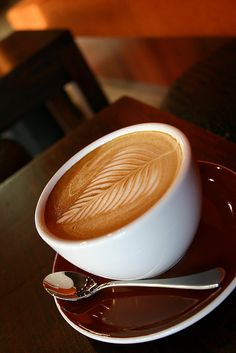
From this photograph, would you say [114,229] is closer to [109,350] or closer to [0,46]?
[109,350]

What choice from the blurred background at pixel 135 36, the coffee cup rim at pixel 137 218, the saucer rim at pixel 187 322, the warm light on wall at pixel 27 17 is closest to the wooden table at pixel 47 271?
the saucer rim at pixel 187 322

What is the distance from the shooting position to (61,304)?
0.51 meters

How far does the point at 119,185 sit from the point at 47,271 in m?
0.21

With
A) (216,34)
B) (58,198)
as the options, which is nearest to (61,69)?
(216,34)

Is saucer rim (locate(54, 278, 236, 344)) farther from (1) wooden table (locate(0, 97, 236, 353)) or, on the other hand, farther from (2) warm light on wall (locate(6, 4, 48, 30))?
(2) warm light on wall (locate(6, 4, 48, 30))

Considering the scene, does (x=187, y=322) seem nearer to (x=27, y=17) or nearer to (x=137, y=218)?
(x=137, y=218)

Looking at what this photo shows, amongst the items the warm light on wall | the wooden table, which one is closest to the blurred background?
the warm light on wall

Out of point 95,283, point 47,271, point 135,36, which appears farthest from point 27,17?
point 95,283

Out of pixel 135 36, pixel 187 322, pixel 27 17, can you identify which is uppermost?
pixel 187 322

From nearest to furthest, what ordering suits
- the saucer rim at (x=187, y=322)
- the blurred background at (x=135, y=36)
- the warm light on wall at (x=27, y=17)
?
→ the saucer rim at (x=187, y=322) → the blurred background at (x=135, y=36) → the warm light on wall at (x=27, y=17)

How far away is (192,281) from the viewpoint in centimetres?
44

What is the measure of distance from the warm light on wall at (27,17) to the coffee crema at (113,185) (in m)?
3.14

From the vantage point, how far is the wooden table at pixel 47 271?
43 centimetres

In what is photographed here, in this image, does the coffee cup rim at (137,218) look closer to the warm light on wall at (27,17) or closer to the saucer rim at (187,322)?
the saucer rim at (187,322)
